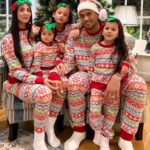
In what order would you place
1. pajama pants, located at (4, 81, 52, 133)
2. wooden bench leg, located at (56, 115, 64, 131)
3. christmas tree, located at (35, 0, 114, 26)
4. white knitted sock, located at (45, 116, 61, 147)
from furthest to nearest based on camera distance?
christmas tree, located at (35, 0, 114, 26), wooden bench leg, located at (56, 115, 64, 131), white knitted sock, located at (45, 116, 61, 147), pajama pants, located at (4, 81, 52, 133)

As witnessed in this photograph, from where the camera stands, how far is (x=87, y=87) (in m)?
2.15

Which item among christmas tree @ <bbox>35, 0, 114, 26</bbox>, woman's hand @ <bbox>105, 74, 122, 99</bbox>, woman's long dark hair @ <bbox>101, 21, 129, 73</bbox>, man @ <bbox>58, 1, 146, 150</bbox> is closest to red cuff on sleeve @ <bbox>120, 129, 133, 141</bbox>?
man @ <bbox>58, 1, 146, 150</bbox>

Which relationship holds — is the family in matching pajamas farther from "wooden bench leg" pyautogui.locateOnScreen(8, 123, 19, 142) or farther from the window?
the window

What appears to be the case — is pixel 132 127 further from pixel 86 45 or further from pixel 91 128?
pixel 86 45

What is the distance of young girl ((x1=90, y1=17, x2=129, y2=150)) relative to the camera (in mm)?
2084

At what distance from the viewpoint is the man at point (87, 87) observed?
2029 millimetres

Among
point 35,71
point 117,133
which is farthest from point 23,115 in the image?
point 117,133

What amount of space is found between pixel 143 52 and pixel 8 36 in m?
2.91

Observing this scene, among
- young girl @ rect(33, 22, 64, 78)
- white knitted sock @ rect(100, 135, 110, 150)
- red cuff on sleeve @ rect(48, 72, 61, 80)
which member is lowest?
white knitted sock @ rect(100, 135, 110, 150)

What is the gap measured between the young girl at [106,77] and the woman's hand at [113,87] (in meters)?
0.04

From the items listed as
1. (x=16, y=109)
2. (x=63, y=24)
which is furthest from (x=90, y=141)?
(x=63, y=24)

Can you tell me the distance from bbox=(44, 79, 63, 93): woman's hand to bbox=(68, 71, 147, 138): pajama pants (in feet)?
0.25

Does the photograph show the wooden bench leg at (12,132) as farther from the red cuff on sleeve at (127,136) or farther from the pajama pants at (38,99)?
the red cuff on sleeve at (127,136)

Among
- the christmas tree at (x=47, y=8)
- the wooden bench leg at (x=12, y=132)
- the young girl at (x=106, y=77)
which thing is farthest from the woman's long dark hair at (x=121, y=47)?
the christmas tree at (x=47, y=8)
